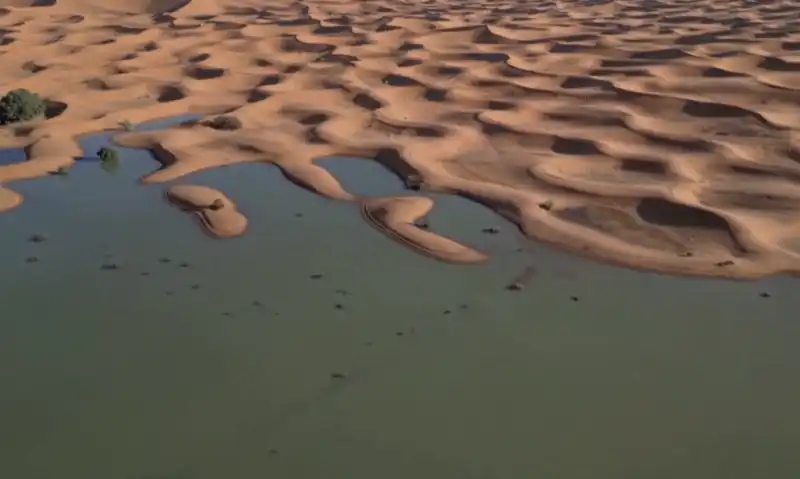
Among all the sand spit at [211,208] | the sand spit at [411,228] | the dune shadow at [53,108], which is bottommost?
the dune shadow at [53,108]

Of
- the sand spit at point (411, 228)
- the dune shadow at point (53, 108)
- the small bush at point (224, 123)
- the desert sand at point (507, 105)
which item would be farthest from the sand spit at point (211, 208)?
the dune shadow at point (53, 108)

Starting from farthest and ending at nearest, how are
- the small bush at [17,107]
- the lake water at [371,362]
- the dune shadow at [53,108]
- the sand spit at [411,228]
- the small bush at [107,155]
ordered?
1. the dune shadow at [53,108]
2. the small bush at [17,107]
3. the small bush at [107,155]
4. the sand spit at [411,228]
5. the lake water at [371,362]

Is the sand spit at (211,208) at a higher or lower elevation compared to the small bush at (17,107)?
higher

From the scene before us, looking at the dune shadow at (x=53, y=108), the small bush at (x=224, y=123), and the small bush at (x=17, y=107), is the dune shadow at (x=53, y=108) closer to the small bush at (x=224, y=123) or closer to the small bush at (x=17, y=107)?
the small bush at (x=17, y=107)

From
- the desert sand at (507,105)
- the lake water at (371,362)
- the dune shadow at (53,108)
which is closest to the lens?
the lake water at (371,362)

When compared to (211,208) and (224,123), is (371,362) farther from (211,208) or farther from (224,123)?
(224,123)

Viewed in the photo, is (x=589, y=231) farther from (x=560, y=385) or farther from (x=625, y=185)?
(x=560, y=385)

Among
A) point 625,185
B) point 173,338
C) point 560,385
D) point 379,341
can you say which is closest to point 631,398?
point 560,385

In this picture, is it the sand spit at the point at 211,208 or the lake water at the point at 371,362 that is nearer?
the lake water at the point at 371,362
